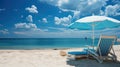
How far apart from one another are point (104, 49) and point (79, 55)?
3.35 feet

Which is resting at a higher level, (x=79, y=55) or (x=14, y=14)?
(x=14, y=14)

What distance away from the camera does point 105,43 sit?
21.5 ft

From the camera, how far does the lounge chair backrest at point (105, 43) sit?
6420 mm

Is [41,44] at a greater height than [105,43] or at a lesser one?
lesser

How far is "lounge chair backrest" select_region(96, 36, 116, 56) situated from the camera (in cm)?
642

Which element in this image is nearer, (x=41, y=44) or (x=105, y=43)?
(x=105, y=43)

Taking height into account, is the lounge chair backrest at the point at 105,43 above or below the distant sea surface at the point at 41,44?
above

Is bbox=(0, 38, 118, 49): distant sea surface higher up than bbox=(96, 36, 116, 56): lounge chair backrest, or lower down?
lower down

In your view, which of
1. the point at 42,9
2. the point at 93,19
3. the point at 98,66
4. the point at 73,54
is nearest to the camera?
the point at 98,66

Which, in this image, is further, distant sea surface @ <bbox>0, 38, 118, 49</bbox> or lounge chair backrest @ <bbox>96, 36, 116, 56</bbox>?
distant sea surface @ <bbox>0, 38, 118, 49</bbox>

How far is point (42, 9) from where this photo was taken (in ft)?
174

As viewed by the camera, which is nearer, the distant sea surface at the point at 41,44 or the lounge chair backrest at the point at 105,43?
the lounge chair backrest at the point at 105,43

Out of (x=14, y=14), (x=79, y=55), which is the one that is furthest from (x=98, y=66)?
(x=14, y=14)

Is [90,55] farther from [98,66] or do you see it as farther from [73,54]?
[98,66]
